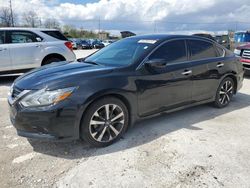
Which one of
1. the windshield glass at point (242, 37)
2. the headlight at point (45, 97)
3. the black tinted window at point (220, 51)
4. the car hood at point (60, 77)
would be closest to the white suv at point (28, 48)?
the car hood at point (60, 77)

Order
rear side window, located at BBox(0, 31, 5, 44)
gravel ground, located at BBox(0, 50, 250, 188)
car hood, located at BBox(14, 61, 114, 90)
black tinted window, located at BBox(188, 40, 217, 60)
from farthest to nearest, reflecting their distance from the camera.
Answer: rear side window, located at BBox(0, 31, 5, 44) → black tinted window, located at BBox(188, 40, 217, 60) → car hood, located at BBox(14, 61, 114, 90) → gravel ground, located at BBox(0, 50, 250, 188)

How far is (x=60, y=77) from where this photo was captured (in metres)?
3.09

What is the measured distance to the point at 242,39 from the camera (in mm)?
23453

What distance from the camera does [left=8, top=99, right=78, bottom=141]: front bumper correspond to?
2865 mm

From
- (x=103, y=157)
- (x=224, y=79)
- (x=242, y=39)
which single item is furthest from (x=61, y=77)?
(x=242, y=39)

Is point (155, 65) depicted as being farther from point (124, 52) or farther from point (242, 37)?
point (242, 37)

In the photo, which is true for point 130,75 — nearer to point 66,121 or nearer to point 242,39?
point 66,121

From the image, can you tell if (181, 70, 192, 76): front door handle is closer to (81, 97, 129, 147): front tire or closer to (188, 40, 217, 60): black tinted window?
(188, 40, 217, 60): black tinted window

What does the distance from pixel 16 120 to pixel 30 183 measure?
84cm

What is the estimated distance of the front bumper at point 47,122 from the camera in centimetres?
287

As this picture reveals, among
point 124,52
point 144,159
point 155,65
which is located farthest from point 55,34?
point 144,159

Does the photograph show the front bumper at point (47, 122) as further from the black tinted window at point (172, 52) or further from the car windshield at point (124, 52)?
the black tinted window at point (172, 52)

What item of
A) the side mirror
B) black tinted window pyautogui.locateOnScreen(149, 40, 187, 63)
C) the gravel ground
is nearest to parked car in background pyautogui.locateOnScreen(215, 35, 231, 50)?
black tinted window pyautogui.locateOnScreen(149, 40, 187, 63)

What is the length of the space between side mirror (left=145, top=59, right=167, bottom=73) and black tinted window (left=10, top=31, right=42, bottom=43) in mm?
5117
